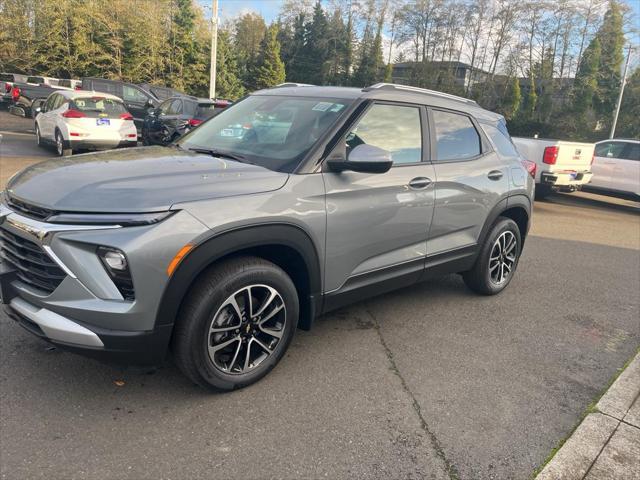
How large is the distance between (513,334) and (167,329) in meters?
2.90

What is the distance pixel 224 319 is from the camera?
2.94m

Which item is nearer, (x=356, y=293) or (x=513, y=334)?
(x=356, y=293)

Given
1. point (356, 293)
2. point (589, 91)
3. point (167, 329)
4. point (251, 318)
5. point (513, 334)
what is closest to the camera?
point (167, 329)

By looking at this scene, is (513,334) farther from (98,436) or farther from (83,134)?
(83,134)

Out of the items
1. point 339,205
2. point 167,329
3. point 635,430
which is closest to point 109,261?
point 167,329

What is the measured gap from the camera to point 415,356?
3.79 m

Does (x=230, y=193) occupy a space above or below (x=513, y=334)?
above

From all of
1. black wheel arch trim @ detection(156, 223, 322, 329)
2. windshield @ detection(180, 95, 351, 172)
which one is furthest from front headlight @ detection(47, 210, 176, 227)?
windshield @ detection(180, 95, 351, 172)

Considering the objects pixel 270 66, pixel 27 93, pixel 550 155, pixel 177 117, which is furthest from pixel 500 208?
pixel 270 66

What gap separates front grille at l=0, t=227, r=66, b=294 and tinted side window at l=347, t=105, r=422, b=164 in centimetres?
190

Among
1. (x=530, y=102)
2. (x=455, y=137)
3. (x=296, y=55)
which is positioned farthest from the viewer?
(x=296, y=55)

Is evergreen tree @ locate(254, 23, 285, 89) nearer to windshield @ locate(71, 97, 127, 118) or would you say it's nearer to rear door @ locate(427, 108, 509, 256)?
windshield @ locate(71, 97, 127, 118)

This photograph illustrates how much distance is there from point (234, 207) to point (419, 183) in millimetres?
1632

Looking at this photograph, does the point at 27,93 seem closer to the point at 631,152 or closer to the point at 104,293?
the point at 631,152
